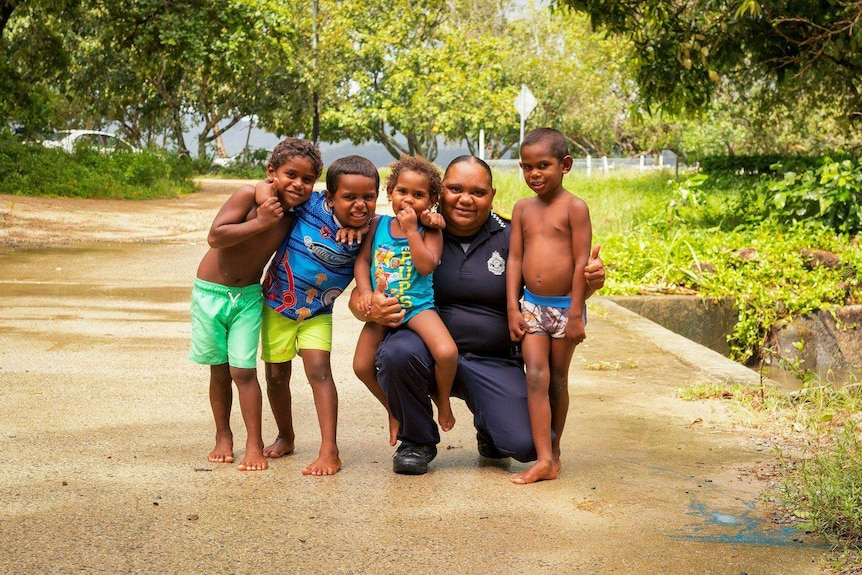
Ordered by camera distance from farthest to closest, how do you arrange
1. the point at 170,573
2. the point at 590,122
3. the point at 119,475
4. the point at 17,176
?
the point at 590,122
the point at 17,176
the point at 119,475
the point at 170,573

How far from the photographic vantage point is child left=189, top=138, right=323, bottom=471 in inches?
174

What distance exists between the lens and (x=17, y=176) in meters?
21.0

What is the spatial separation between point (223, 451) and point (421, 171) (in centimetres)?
152

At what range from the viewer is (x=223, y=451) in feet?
→ 15.0

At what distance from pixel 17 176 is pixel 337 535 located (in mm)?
19488

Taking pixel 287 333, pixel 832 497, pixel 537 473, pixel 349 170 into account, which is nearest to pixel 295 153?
pixel 349 170

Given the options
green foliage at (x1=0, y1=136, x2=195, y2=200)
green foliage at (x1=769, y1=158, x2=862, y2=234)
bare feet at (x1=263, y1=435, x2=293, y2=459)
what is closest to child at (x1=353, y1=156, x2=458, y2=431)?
bare feet at (x1=263, y1=435, x2=293, y2=459)

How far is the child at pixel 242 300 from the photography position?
174 inches

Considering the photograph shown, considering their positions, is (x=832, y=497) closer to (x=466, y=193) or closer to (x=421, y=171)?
(x=466, y=193)

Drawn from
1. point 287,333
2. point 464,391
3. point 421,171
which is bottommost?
point 464,391

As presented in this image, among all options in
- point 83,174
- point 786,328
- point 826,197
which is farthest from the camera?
point 83,174

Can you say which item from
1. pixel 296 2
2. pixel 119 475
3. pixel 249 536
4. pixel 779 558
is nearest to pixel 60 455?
pixel 119 475

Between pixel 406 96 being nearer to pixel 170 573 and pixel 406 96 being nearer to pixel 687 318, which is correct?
pixel 687 318

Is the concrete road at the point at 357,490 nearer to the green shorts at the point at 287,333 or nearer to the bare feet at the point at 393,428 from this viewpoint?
the bare feet at the point at 393,428
